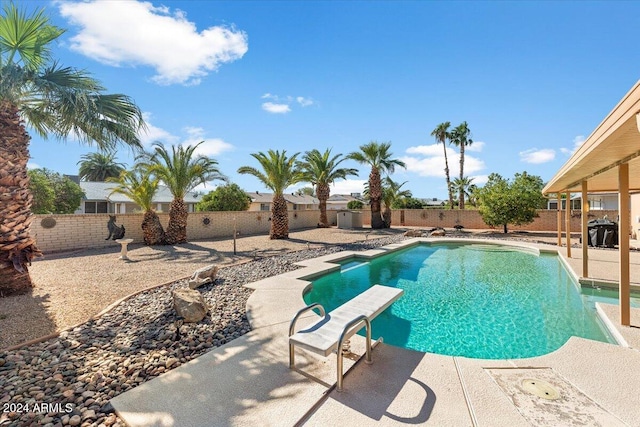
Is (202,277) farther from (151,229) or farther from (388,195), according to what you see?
(388,195)

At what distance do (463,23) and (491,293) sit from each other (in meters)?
9.29

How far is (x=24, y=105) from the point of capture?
20.8 ft

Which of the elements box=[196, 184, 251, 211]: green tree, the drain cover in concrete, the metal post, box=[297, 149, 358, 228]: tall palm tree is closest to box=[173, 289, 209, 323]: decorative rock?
the drain cover in concrete

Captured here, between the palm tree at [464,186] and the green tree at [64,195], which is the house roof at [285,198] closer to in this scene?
the green tree at [64,195]

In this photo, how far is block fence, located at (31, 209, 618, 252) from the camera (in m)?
12.1

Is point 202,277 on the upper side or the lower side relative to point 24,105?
lower

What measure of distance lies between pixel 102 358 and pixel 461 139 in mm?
34678

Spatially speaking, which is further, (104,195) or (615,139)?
(104,195)

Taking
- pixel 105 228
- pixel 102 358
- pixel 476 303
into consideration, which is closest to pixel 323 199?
pixel 105 228

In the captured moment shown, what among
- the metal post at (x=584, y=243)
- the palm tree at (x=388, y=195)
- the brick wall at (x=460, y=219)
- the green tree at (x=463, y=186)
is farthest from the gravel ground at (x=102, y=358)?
the green tree at (x=463, y=186)

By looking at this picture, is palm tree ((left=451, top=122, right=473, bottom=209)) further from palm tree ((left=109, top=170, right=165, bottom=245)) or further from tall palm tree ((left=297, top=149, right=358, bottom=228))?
palm tree ((left=109, top=170, right=165, bottom=245))

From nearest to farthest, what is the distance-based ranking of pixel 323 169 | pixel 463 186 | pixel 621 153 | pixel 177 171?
pixel 621 153 → pixel 177 171 → pixel 323 169 → pixel 463 186

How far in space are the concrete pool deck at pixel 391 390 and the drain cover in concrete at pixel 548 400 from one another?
0.01 m

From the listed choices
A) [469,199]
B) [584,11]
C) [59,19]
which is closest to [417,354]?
[59,19]
